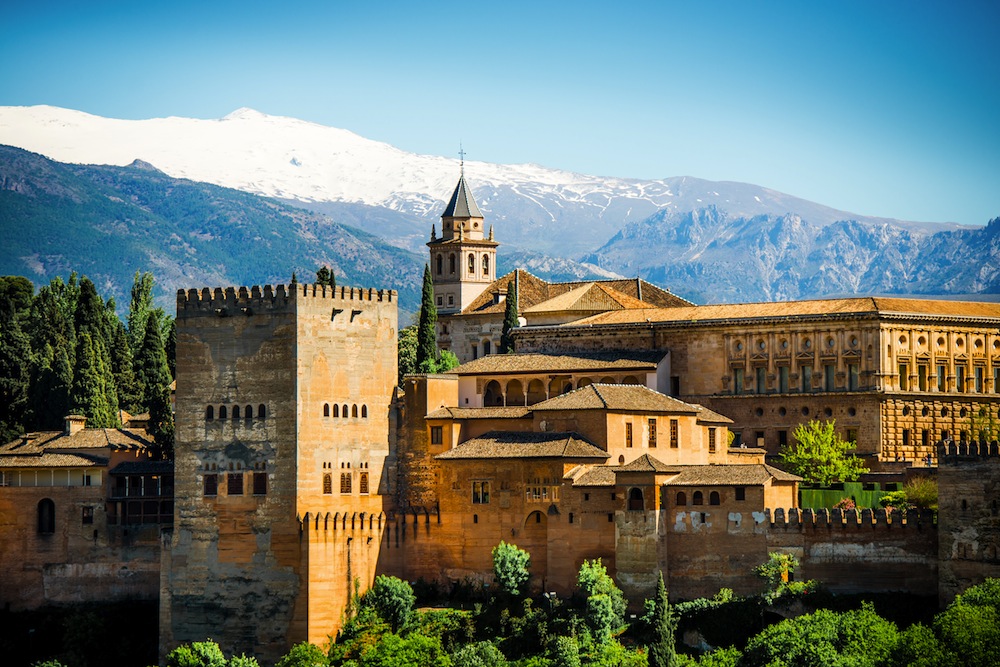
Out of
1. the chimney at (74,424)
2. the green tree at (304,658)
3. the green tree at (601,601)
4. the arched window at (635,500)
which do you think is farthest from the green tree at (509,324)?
the green tree at (601,601)

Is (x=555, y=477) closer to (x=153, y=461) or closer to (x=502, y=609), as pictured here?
(x=502, y=609)

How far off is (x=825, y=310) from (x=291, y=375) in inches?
1089

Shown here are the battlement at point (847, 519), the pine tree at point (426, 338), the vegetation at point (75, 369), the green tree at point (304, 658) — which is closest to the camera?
the battlement at point (847, 519)

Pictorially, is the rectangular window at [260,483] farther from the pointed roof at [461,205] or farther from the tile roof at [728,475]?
the pointed roof at [461,205]

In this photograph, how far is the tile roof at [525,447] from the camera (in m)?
71.7

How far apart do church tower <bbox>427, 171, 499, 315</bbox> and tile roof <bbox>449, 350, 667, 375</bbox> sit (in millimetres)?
28736

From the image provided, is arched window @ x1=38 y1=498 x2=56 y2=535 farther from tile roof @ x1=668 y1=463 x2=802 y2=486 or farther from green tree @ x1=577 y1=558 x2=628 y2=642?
tile roof @ x1=668 y1=463 x2=802 y2=486

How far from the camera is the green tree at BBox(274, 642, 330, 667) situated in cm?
7000

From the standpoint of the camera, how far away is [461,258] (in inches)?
4692

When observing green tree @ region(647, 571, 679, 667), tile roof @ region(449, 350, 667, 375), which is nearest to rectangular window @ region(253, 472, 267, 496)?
tile roof @ region(449, 350, 667, 375)

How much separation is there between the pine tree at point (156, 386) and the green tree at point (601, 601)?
25.0 metres

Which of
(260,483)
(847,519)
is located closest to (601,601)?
(847,519)

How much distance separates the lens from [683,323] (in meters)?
88.3

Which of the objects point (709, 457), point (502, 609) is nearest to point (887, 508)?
point (709, 457)
